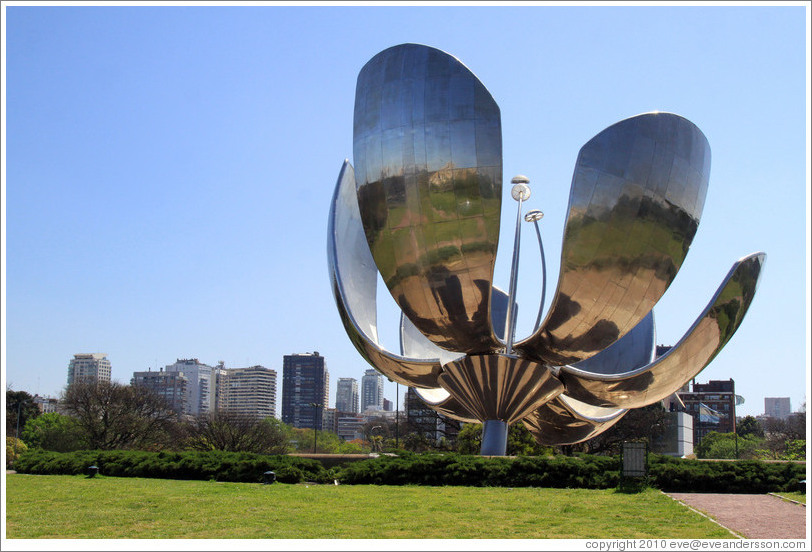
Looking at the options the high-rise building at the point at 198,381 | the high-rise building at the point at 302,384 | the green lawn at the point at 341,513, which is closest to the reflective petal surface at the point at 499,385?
the green lawn at the point at 341,513

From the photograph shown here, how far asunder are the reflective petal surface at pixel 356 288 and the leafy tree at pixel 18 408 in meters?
54.3

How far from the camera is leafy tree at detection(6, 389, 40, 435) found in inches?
2467

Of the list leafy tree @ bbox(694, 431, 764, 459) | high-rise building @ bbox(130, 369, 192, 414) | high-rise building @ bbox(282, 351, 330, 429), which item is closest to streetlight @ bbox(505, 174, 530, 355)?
leafy tree @ bbox(694, 431, 764, 459)

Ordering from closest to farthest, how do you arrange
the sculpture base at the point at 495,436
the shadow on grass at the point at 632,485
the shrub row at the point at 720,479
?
the shadow on grass at the point at 632,485 < the shrub row at the point at 720,479 < the sculpture base at the point at 495,436

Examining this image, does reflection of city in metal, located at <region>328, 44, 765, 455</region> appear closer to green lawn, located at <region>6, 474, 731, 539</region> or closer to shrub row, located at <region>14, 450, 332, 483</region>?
green lawn, located at <region>6, 474, 731, 539</region>

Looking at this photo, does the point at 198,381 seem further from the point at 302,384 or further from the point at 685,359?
the point at 685,359

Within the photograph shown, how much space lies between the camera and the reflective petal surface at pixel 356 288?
51.8 ft

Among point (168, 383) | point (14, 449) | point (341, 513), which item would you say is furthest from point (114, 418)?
Result: point (168, 383)

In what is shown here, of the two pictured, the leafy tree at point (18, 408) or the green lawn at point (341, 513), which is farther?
the leafy tree at point (18, 408)

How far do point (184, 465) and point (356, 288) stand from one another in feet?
17.4

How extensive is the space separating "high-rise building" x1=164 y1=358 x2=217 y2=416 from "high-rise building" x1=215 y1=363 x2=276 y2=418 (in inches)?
252

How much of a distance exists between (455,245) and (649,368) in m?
5.04

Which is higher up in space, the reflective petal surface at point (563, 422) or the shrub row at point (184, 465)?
the reflective petal surface at point (563, 422)

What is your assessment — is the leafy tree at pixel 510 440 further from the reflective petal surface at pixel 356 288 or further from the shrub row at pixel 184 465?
the shrub row at pixel 184 465
